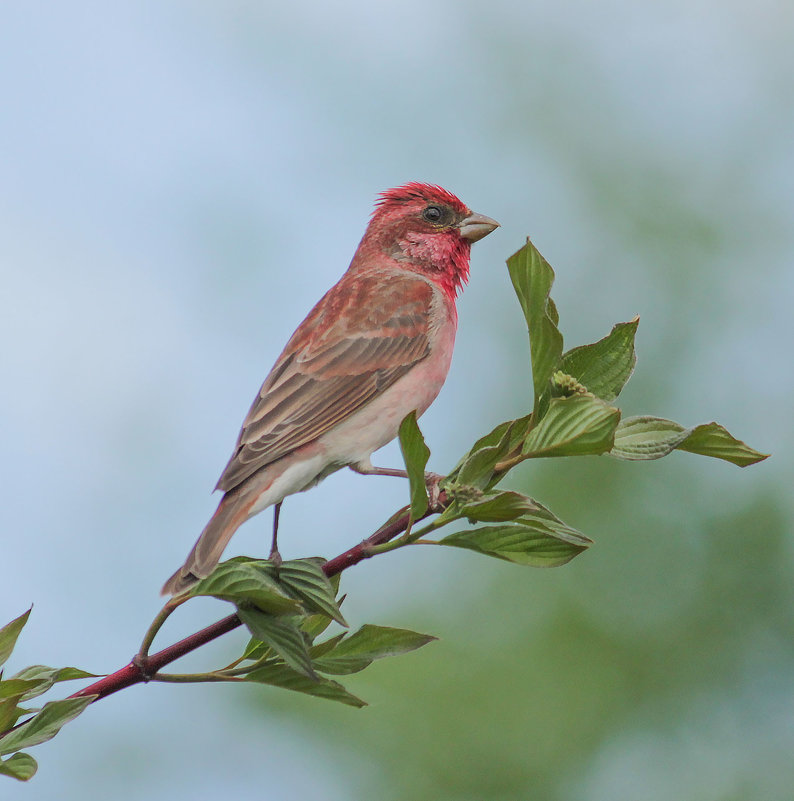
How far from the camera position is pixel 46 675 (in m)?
2.56

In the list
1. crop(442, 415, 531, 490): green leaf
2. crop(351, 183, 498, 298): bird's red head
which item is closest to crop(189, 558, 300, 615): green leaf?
crop(442, 415, 531, 490): green leaf

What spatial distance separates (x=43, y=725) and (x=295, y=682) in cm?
57

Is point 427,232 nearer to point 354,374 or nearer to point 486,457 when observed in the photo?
point 354,374

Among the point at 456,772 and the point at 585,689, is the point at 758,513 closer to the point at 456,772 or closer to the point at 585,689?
the point at 585,689

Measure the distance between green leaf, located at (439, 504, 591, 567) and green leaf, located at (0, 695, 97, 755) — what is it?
2.93 feet

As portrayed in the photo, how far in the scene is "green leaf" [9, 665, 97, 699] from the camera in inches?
98.5

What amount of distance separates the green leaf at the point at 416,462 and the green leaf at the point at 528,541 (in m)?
0.11

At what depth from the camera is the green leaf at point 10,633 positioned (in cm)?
259

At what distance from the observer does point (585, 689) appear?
28.2 feet

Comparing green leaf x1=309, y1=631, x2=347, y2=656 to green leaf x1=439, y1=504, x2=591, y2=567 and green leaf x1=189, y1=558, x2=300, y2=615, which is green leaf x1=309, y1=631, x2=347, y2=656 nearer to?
green leaf x1=189, y1=558, x2=300, y2=615

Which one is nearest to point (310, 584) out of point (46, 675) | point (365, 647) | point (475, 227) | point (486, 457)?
point (365, 647)


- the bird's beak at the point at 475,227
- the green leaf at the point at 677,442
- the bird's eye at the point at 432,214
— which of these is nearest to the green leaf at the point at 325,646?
the green leaf at the point at 677,442

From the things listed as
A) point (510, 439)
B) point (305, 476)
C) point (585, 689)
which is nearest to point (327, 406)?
point (305, 476)

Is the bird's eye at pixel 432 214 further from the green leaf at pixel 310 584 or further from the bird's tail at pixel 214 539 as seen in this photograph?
the green leaf at pixel 310 584
